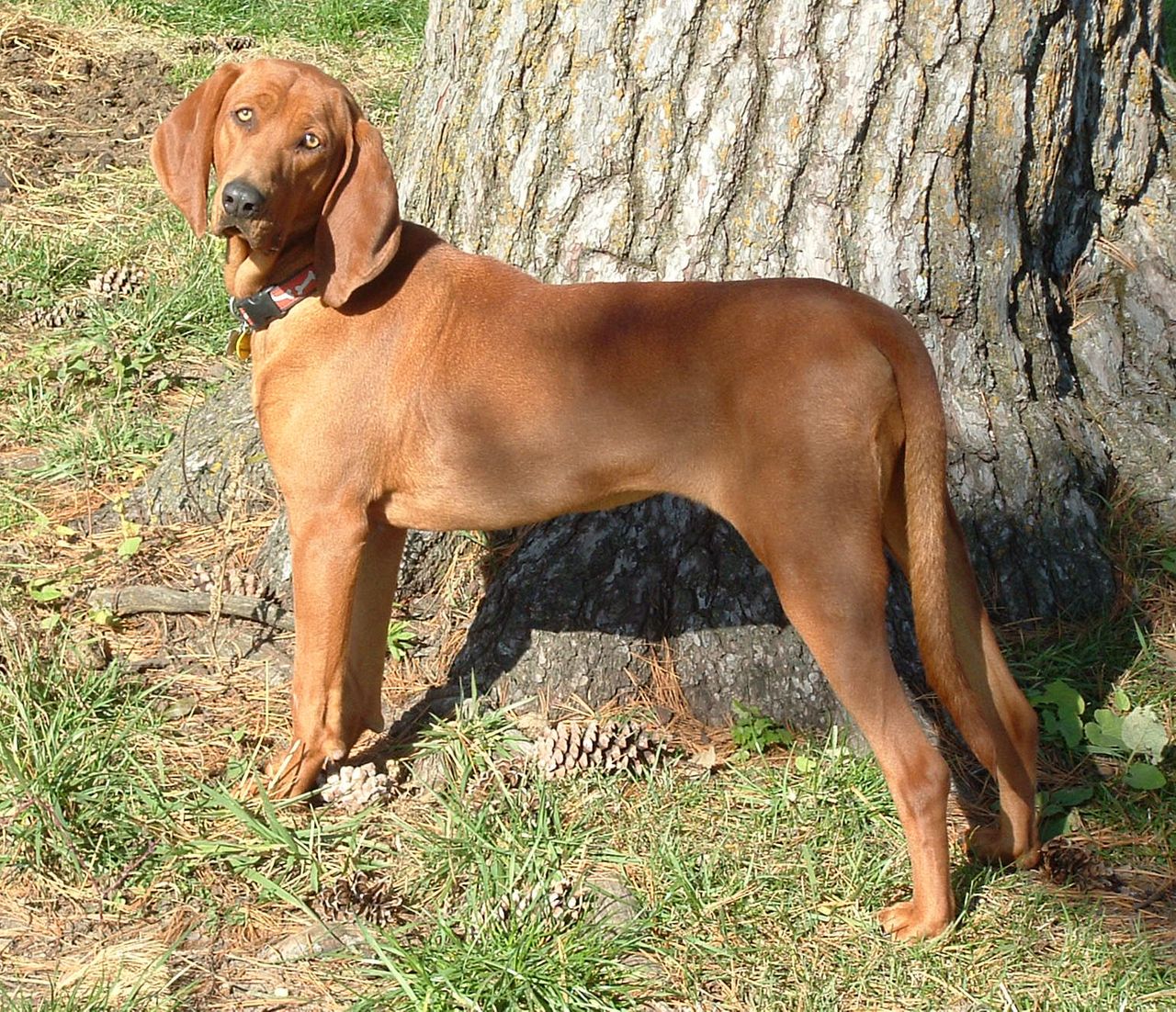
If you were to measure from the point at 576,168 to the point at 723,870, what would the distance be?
2.18 meters

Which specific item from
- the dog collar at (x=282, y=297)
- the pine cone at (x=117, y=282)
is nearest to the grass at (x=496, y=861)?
the dog collar at (x=282, y=297)

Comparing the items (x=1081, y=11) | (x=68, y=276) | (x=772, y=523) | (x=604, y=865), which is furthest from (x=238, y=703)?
(x=1081, y=11)

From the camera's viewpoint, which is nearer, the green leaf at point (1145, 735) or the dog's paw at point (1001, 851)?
the dog's paw at point (1001, 851)

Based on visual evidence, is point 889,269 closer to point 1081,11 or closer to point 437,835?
point 1081,11

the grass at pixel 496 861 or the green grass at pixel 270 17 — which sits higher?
the green grass at pixel 270 17

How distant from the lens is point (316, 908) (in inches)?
138

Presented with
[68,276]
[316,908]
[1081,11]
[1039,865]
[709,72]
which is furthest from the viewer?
[68,276]

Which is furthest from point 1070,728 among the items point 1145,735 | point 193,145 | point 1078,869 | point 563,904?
point 193,145

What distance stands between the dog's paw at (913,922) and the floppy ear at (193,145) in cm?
256

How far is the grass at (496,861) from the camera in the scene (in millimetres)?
3297

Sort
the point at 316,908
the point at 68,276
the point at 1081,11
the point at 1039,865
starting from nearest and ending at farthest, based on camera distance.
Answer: the point at 316,908, the point at 1039,865, the point at 1081,11, the point at 68,276

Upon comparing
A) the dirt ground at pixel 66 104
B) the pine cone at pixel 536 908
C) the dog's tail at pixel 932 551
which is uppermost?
the dirt ground at pixel 66 104

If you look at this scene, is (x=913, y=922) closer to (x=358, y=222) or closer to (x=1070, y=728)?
(x=1070, y=728)

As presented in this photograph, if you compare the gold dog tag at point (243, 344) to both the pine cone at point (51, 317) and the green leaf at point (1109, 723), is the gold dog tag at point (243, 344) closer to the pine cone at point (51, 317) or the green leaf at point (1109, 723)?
the pine cone at point (51, 317)
